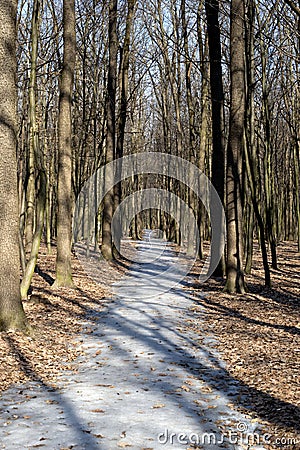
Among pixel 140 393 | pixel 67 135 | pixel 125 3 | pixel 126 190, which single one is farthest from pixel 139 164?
pixel 140 393

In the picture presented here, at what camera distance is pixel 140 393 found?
604 cm

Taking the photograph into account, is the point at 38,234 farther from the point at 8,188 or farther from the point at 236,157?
the point at 236,157

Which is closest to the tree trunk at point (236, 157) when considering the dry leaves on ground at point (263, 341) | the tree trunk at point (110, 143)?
the dry leaves on ground at point (263, 341)

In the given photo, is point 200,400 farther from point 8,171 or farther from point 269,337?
point 8,171

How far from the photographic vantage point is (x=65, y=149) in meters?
13.5

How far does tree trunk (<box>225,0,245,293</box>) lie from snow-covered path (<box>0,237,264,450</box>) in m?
4.29

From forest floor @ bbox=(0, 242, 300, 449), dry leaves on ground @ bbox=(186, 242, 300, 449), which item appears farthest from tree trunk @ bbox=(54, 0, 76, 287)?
dry leaves on ground @ bbox=(186, 242, 300, 449)

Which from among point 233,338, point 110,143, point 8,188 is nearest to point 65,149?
point 8,188

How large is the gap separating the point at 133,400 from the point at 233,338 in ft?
11.3

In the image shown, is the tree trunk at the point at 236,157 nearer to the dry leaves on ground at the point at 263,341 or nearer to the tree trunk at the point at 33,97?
the dry leaves on ground at the point at 263,341

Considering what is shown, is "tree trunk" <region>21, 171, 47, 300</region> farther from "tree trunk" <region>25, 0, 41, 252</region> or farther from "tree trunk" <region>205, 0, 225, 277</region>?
"tree trunk" <region>205, 0, 225, 277</region>

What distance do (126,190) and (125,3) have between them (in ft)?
92.0

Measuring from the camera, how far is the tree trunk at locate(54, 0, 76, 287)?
44.0 ft

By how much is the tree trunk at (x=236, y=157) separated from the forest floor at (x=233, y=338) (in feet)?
2.24
